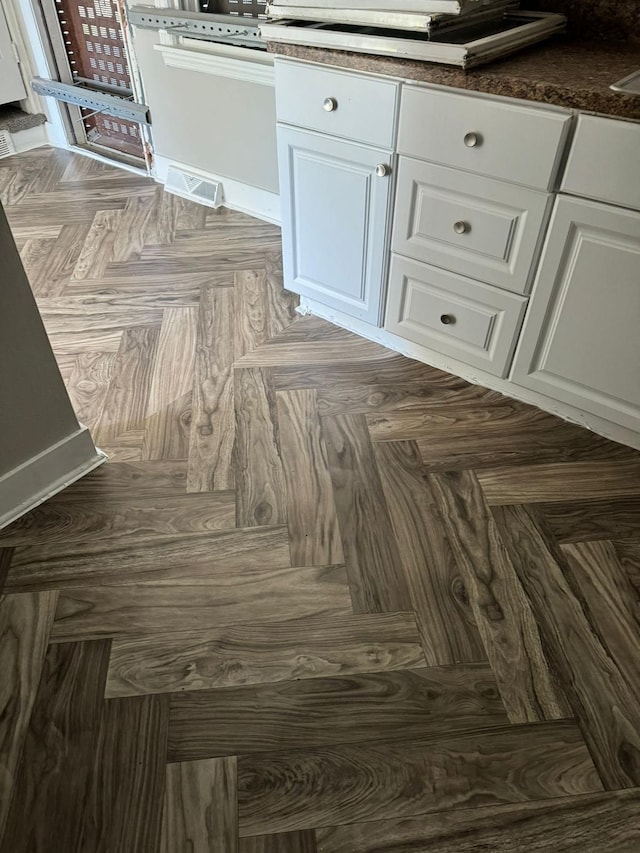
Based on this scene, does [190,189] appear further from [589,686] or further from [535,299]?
[589,686]

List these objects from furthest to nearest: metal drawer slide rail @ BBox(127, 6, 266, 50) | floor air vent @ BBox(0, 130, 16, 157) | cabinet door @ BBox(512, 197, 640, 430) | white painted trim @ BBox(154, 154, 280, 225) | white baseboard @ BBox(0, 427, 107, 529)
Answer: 1. floor air vent @ BBox(0, 130, 16, 157)
2. white painted trim @ BBox(154, 154, 280, 225)
3. metal drawer slide rail @ BBox(127, 6, 266, 50)
4. white baseboard @ BBox(0, 427, 107, 529)
5. cabinet door @ BBox(512, 197, 640, 430)

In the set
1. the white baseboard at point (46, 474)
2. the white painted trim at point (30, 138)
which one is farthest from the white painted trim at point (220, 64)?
the white baseboard at point (46, 474)

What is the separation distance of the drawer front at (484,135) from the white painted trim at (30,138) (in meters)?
2.74

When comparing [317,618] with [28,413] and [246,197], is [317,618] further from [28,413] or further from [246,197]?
[246,197]

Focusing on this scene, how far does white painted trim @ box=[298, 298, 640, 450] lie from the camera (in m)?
1.77

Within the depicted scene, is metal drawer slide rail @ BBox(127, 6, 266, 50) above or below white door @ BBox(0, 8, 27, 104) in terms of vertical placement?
above

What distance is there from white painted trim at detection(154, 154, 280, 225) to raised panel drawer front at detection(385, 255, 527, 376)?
109cm

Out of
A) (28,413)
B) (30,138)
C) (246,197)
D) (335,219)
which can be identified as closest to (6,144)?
(30,138)

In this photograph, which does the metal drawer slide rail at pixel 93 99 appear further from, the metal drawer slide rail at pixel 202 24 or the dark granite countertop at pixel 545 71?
the dark granite countertop at pixel 545 71

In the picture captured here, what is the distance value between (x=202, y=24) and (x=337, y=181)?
1.20 metres

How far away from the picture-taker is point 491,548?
59.3 inches

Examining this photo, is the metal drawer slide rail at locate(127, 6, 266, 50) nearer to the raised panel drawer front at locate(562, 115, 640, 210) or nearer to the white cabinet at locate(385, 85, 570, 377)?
the white cabinet at locate(385, 85, 570, 377)

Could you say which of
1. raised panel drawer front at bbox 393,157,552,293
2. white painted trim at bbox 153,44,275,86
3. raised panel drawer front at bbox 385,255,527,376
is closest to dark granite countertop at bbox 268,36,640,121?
raised panel drawer front at bbox 393,157,552,293

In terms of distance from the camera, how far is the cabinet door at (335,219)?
1774 millimetres
